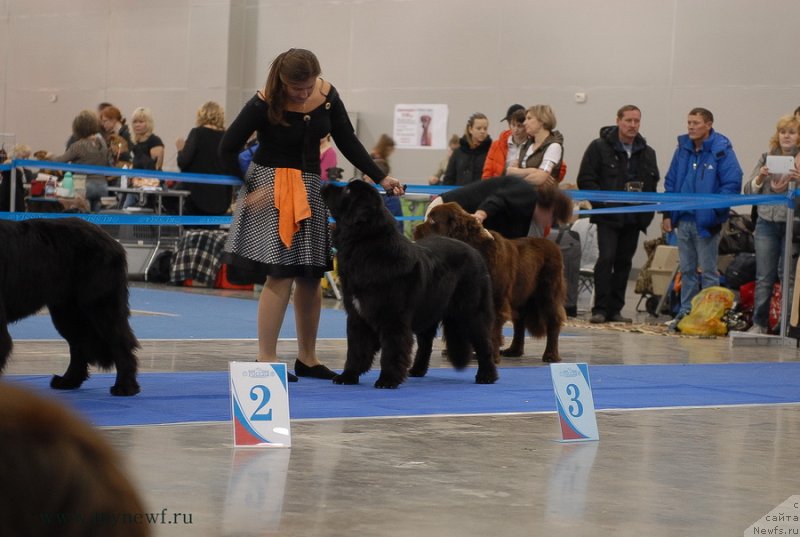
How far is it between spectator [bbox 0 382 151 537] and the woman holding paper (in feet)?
28.2

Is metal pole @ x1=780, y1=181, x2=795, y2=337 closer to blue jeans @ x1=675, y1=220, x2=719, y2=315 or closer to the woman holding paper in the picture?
the woman holding paper

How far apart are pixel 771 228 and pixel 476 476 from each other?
6.18 m

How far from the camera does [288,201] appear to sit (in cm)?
552

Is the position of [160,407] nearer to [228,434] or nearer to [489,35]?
[228,434]

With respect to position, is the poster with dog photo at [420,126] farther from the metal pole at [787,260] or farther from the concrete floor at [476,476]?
the concrete floor at [476,476]

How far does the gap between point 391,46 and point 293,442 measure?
1306cm

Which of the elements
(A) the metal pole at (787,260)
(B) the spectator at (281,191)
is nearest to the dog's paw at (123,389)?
(B) the spectator at (281,191)

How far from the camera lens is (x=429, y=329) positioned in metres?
5.99

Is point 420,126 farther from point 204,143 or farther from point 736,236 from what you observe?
point 736,236

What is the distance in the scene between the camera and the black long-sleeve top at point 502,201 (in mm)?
6848

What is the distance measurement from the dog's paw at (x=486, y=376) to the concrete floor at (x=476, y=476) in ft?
3.21

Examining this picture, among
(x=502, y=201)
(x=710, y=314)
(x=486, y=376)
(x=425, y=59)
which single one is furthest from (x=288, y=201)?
(x=425, y=59)

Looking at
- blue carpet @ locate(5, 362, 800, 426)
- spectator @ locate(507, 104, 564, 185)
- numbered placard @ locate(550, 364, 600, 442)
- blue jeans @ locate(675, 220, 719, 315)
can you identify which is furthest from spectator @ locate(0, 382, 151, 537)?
blue jeans @ locate(675, 220, 719, 315)

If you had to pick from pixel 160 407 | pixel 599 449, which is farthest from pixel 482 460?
pixel 160 407
